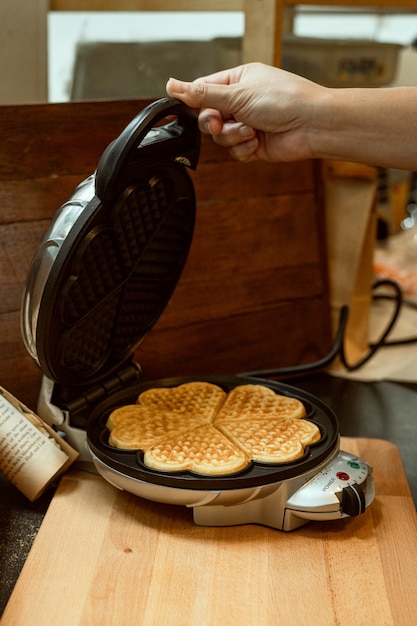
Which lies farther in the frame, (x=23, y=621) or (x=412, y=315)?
(x=412, y=315)

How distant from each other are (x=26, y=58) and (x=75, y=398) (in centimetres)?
67

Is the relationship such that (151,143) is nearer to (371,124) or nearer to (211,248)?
(371,124)

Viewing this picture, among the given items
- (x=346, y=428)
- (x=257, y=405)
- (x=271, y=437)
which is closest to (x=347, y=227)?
(x=346, y=428)

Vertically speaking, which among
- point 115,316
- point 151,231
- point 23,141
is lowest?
point 115,316

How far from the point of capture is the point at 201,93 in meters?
1.20

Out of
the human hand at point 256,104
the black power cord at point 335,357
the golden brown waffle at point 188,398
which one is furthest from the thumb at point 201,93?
the black power cord at point 335,357

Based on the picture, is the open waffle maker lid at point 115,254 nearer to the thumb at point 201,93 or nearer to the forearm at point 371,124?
the thumb at point 201,93

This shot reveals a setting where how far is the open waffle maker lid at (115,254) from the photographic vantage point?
3.34 feet

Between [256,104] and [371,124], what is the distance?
0.18 metres

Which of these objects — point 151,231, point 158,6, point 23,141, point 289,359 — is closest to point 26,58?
point 23,141

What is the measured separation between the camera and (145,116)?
0.99 meters

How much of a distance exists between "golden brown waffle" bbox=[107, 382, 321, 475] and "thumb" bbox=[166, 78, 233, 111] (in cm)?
44

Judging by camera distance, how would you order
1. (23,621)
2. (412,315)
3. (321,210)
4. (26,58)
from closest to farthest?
(23,621) → (26,58) → (321,210) → (412,315)

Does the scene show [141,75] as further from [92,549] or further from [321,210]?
[92,549]
